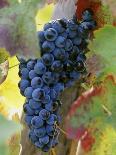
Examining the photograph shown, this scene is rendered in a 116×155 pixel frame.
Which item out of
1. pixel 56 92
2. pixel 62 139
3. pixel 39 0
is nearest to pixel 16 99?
pixel 62 139

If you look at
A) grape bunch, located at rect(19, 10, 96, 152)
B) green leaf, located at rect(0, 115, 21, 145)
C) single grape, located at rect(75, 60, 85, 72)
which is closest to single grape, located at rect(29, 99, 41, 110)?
grape bunch, located at rect(19, 10, 96, 152)

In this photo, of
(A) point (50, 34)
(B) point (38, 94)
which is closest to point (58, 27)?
(A) point (50, 34)

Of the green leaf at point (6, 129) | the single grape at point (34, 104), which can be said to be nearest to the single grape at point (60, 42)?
the single grape at point (34, 104)

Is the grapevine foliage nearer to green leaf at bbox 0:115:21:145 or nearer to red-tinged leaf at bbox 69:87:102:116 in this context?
red-tinged leaf at bbox 69:87:102:116

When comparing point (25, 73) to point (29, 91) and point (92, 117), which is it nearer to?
point (29, 91)

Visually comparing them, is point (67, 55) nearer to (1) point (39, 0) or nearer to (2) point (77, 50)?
(2) point (77, 50)

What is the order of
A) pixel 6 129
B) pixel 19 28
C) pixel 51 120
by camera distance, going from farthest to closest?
pixel 51 120
pixel 19 28
pixel 6 129

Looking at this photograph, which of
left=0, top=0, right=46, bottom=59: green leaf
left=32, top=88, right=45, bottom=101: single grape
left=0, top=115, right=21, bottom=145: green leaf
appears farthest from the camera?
left=32, top=88, right=45, bottom=101: single grape
